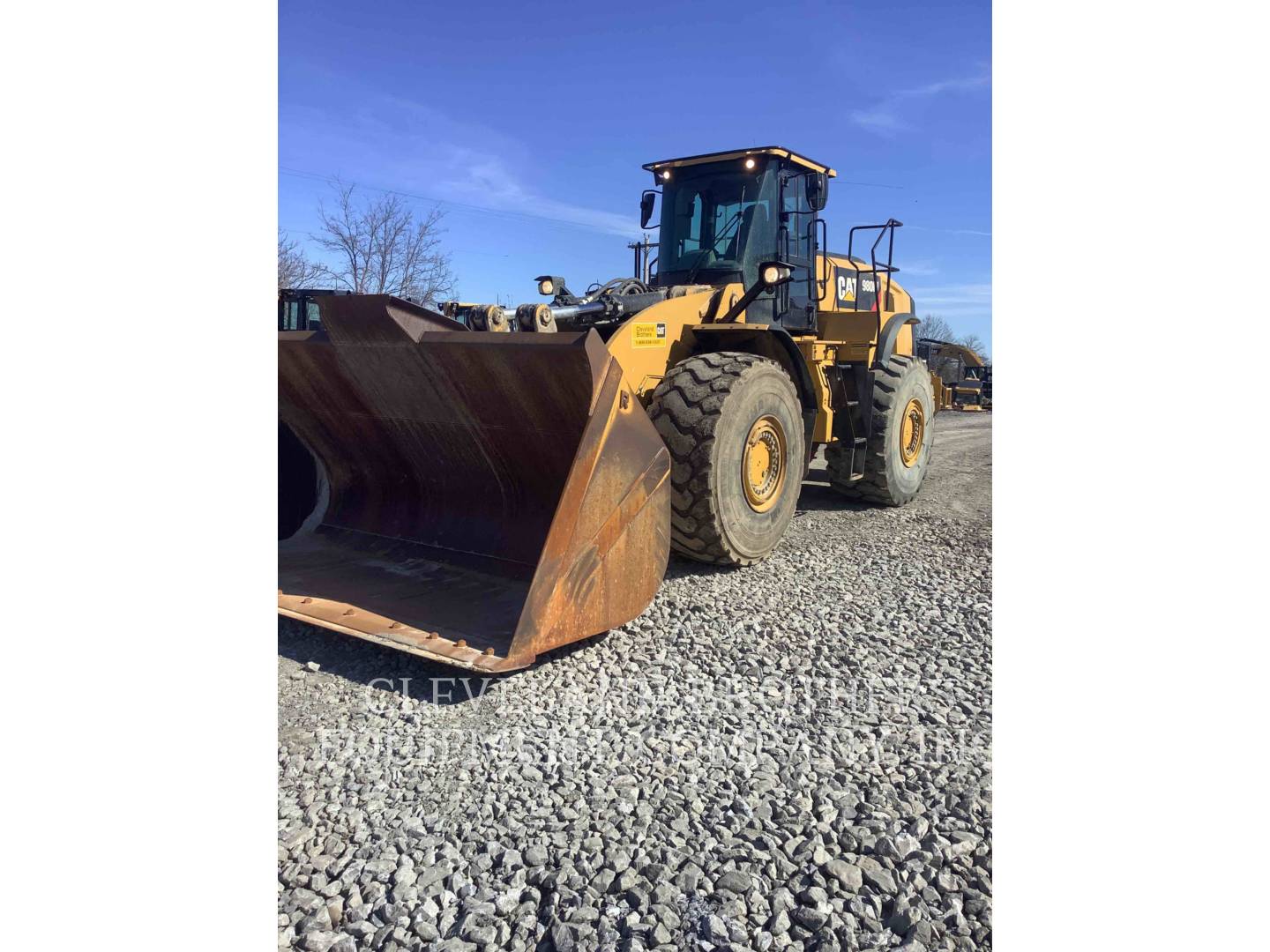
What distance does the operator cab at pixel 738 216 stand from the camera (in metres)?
6.60

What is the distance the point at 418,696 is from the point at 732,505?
225cm

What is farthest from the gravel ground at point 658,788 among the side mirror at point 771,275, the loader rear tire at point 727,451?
the side mirror at point 771,275

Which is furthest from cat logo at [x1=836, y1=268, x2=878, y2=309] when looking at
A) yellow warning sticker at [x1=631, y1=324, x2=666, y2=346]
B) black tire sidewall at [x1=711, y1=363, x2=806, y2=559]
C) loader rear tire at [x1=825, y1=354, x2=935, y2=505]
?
yellow warning sticker at [x1=631, y1=324, x2=666, y2=346]

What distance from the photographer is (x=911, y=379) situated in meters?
8.23

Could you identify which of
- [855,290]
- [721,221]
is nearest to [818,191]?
[721,221]

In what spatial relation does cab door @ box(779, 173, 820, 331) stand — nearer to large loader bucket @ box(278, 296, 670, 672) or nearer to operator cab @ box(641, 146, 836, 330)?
operator cab @ box(641, 146, 836, 330)

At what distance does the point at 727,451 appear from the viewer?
5098 millimetres

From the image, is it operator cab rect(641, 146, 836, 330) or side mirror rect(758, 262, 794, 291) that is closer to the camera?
side mirror rect(758, 262, 794, 291)

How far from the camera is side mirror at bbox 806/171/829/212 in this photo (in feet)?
21.9

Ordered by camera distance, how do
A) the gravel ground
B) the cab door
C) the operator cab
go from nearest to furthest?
the gravel ground
the operator cab
the cab door

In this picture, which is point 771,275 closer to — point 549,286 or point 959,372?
point 549,286

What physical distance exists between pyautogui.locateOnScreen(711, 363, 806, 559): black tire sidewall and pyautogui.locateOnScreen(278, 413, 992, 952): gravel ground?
0.64 m

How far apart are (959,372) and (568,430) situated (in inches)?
936

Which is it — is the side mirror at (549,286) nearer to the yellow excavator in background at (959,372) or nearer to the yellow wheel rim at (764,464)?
the yellow wheel rim at (764,464)
